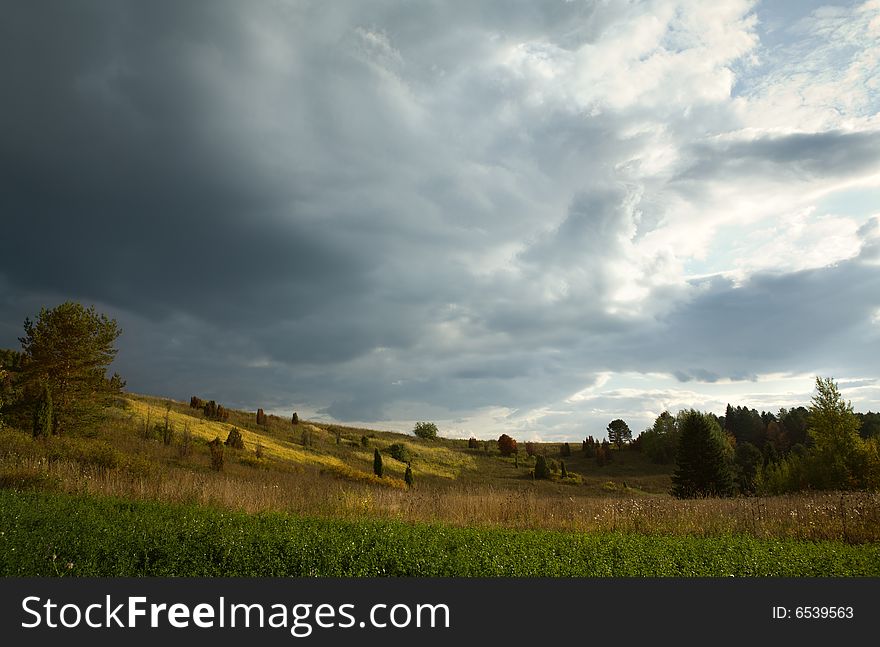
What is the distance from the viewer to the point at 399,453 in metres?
60.6

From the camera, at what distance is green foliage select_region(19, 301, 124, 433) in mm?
30328

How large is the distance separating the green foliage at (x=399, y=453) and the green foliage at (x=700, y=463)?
2925 centimetres

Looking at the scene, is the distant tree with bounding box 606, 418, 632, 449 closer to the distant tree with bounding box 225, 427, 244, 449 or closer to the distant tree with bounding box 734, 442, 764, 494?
the distant tree with bounding box 734, 442, 764, 494

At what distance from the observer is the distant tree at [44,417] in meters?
27.1

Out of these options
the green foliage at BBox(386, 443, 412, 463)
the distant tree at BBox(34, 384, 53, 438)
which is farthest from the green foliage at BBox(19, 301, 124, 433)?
the green foliage at BBox(386, 443, 412, 463)

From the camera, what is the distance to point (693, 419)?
41469 millimetres

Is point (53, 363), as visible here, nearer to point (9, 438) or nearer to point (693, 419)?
point (9, 438)

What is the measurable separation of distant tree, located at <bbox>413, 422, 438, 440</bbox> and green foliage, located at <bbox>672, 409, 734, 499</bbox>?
184ft

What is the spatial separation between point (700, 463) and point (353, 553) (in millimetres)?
38799

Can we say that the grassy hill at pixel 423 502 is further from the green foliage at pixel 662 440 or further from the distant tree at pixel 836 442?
the green foliage at pixel 662 440

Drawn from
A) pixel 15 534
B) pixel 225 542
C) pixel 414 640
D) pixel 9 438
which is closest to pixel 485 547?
pixel 414 640

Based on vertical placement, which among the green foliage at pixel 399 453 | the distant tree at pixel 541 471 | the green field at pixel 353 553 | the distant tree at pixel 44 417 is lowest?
the distant tree at pixel 541 471

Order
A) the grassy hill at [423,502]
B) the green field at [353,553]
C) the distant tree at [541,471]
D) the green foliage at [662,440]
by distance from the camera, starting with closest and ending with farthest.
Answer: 1. the green field at [353,553]
2. the grassy hill at [423,502]
3. the distant tree at [541,471]
4. the green foliage at [662,440]

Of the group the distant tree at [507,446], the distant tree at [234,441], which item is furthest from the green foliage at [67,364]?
the distant tree at [507,446]
